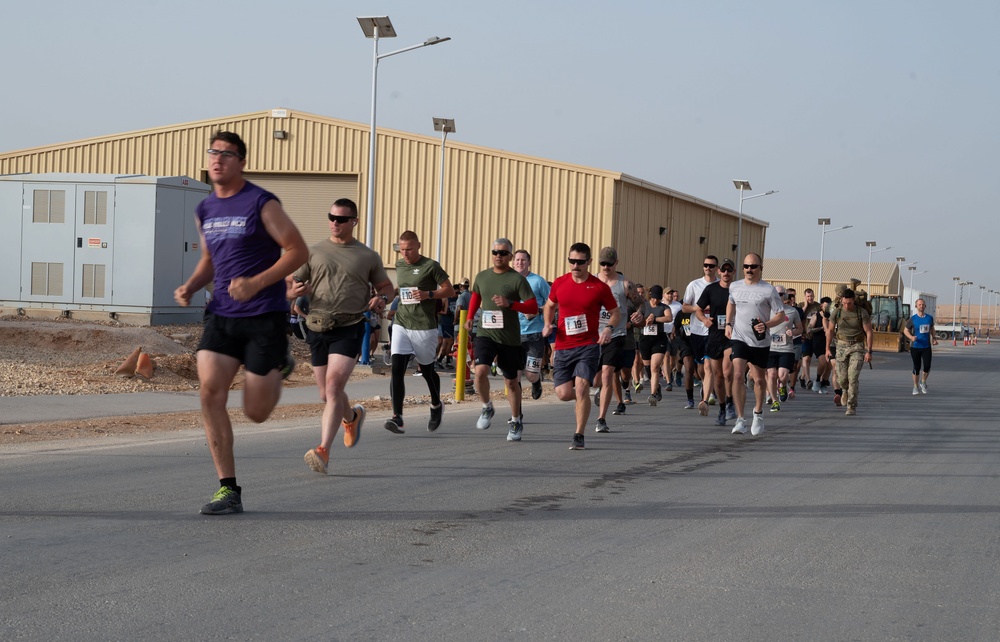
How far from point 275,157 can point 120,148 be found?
5710mm

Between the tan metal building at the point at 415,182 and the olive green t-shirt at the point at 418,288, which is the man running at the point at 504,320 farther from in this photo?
the tan metal building at the point at 415,182

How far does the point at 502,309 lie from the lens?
1150 cm

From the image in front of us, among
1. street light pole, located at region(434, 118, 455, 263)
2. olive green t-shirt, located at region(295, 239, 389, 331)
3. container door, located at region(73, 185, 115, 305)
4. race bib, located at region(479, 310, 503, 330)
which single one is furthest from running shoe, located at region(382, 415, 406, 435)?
street light pole, located at region(434, 118, 455, 263)

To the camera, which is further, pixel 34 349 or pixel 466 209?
pixel 466 209

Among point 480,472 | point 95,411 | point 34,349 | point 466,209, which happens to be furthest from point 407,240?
point 466,209

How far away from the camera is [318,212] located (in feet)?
127

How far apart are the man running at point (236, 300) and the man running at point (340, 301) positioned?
1990 millimetres

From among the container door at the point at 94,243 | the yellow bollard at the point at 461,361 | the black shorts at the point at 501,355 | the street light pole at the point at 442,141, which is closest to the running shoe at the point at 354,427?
the black shorts at the point at 501,355

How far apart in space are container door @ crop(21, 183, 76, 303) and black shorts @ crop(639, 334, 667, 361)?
13735mm

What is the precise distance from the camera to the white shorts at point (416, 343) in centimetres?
1107

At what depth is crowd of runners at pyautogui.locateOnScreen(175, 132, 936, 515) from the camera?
638 cm

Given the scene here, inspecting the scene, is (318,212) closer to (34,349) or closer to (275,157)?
(275,157)

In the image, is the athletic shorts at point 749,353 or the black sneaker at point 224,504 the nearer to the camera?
the black sneaker at point 224,504

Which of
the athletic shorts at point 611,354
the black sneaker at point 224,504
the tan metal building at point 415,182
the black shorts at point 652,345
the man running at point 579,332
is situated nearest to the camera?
the black sneaker at point 224,504
